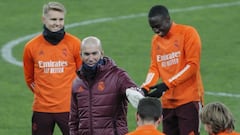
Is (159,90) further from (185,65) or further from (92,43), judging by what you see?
(92,43)

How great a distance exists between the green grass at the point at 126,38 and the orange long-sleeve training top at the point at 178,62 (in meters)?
2.74

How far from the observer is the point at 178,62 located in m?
11.3

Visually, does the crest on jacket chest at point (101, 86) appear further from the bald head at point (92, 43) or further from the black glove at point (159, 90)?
the black glove at point (159, 90)

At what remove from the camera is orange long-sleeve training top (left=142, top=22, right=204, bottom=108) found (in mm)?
11234

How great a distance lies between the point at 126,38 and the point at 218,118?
11.6 meters

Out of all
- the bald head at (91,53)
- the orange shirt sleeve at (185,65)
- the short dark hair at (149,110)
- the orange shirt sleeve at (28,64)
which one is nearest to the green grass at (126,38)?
the orange shirt sleeve at (28,64)

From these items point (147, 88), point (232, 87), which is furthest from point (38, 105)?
point (232, 87)

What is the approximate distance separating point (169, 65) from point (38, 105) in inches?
62.7

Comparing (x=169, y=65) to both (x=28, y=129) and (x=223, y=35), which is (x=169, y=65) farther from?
(x=223, y=35)

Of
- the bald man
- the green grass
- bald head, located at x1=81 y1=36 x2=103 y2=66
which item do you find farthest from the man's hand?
the green grass

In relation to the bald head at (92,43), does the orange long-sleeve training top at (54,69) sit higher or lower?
lower

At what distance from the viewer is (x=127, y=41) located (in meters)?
20.0

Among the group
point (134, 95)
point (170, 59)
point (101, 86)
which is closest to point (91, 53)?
point (101, 86)

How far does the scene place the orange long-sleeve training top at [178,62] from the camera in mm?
11234
